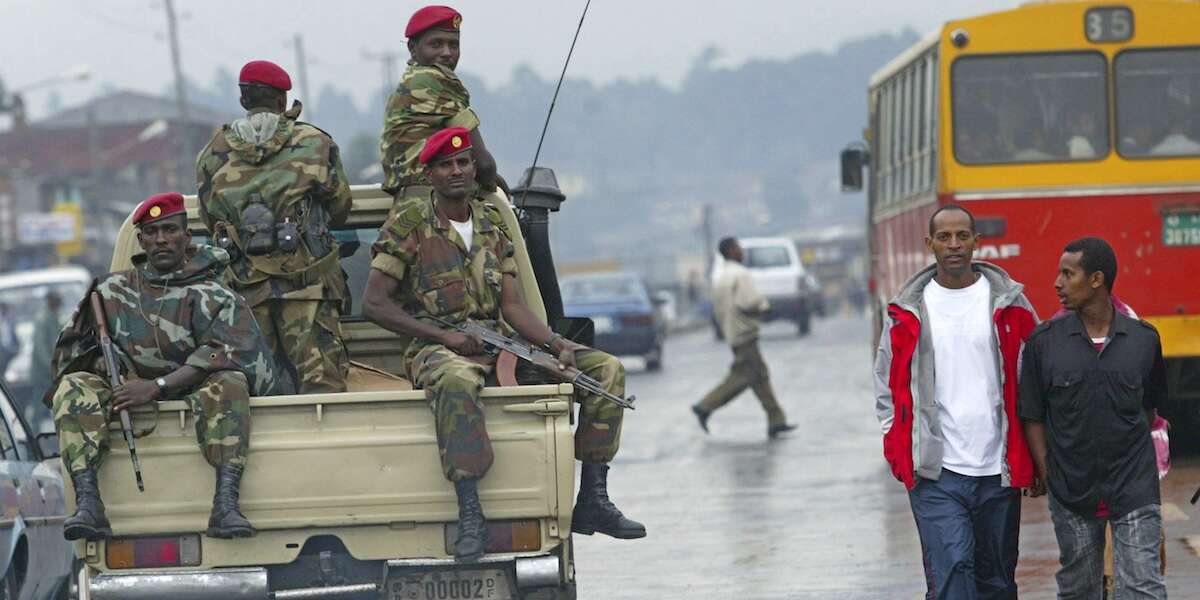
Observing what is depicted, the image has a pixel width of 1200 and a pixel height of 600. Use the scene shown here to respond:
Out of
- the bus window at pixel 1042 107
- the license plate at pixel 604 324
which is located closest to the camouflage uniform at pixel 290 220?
the bus window at pixel 1042 107

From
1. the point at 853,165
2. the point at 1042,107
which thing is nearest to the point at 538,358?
the point at 1042,107

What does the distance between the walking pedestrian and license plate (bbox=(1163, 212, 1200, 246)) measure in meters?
7.61

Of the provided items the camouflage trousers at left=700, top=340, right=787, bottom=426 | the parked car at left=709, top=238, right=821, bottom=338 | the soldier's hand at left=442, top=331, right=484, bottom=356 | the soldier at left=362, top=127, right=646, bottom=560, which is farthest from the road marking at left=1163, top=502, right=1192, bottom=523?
the parked car at left=709, top=238, right=821, bottom=338

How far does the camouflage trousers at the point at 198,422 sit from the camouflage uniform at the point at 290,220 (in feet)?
2.85

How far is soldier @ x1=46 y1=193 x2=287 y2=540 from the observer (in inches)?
292

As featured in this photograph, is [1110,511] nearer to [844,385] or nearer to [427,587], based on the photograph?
[427,587]

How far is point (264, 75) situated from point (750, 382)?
11.0 m

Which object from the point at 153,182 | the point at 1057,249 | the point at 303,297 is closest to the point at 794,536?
the point at 1057,249

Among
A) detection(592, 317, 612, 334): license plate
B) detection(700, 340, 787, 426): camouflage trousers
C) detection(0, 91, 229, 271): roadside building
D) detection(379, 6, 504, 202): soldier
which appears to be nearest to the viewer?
detection(379, 6, 504, 202): soldier

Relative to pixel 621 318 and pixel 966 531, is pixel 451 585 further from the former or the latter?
pixel 621 318

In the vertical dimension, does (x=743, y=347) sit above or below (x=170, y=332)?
below

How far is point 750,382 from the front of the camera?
1927 cm

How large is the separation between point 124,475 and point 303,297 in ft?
3.86

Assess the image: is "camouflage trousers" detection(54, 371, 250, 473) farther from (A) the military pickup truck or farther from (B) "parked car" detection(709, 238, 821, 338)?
(B) "parked car" detection(709, 238, 821, 338)
